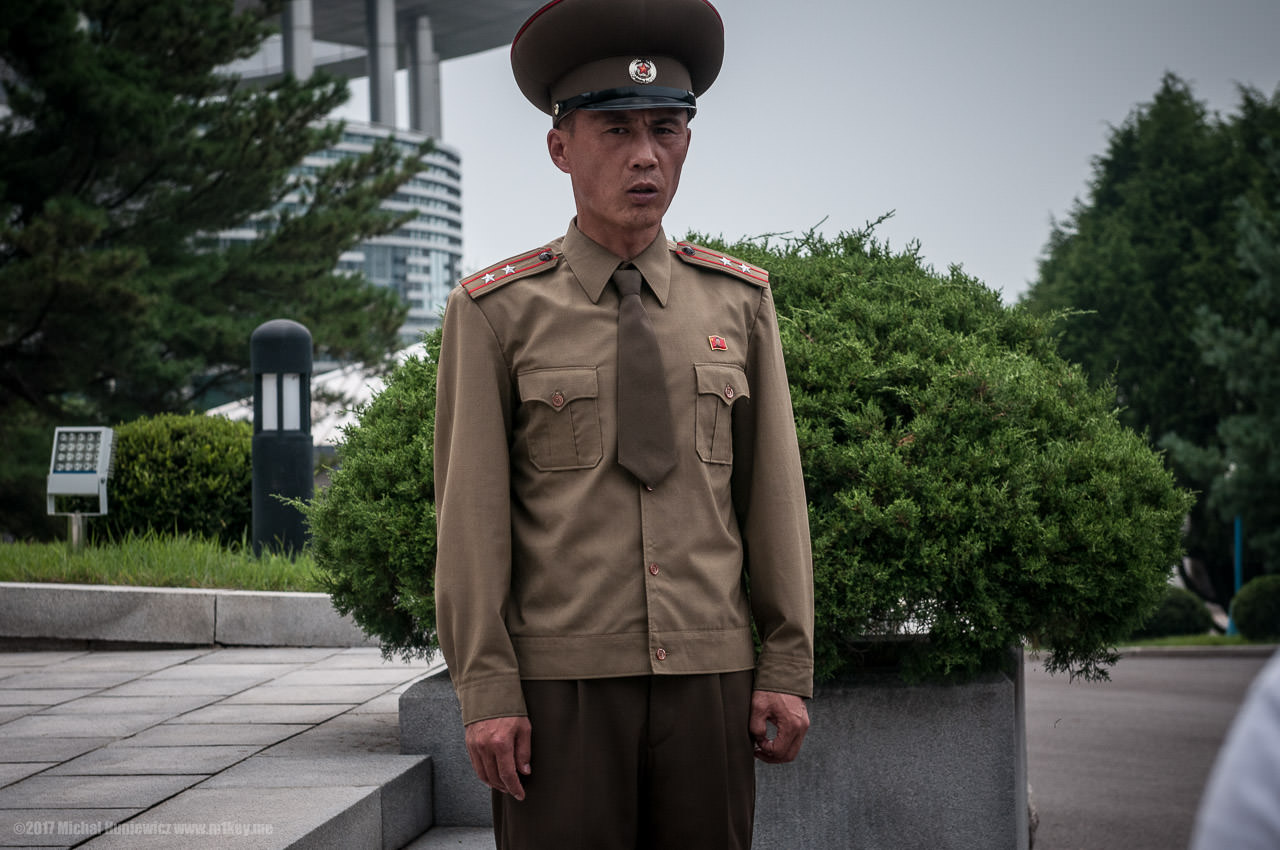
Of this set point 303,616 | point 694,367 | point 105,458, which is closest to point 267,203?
point 105,458

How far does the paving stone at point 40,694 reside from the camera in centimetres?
635

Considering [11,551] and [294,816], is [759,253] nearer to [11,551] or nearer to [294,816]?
[294,816]

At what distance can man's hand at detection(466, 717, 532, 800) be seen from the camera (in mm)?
2225

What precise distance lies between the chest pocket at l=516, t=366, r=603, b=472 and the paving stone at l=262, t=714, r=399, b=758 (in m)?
2.88

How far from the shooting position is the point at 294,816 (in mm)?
3857

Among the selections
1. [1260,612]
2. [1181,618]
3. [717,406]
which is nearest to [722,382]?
[717,406]

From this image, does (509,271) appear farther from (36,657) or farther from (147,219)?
(147,219)

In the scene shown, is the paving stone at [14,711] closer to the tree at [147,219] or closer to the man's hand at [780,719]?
the man's hand at [780,719]

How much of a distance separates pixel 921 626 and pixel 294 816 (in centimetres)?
202

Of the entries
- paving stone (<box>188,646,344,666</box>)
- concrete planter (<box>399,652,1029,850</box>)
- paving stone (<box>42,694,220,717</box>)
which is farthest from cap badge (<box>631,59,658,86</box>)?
A: paving stone (<box>188,646,344,666</box>)

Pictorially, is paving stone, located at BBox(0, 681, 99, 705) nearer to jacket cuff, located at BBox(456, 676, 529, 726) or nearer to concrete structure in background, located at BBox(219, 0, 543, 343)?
jacket cuff, located at BBox(456, 676, 529, 726)

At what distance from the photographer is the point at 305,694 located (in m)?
6.35

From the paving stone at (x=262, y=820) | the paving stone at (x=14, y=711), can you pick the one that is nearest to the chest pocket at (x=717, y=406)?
the paving stone at (x=262, y=820)

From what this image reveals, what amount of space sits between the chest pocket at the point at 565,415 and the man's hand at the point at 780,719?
54 cm
